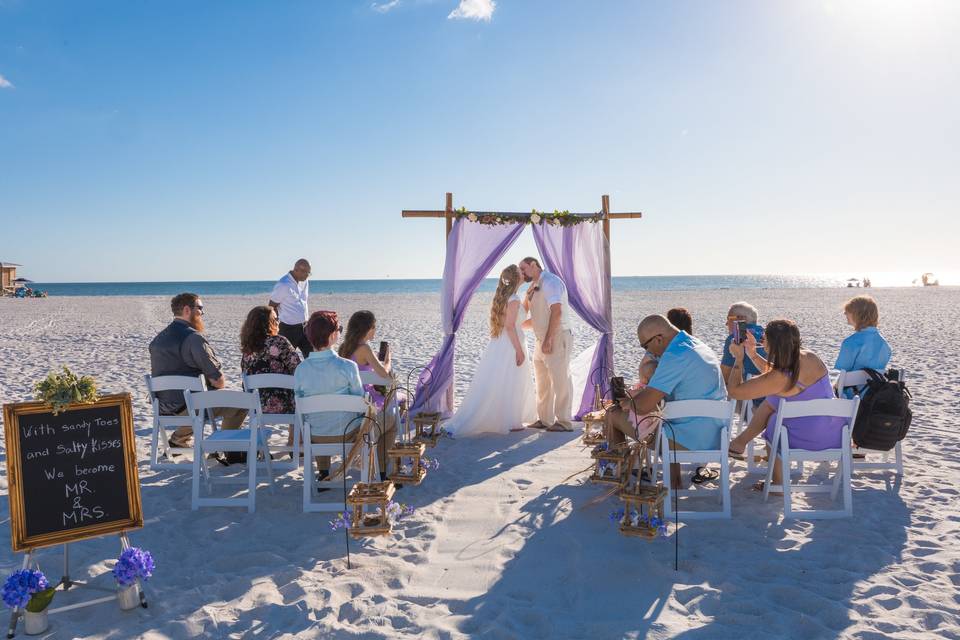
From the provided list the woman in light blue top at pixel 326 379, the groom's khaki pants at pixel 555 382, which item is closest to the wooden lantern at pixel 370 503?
the woman in light blue top at pixel 326 379

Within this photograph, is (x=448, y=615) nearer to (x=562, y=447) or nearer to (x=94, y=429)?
(x=94, y=429)

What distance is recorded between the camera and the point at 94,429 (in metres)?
3.00

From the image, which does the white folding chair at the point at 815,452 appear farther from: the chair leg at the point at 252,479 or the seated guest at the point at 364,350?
the chair leg at the point at 252,479

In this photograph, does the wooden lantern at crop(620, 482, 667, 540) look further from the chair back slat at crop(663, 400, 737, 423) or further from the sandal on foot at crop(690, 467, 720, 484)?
the sandal on foot at crop(690, 467, 720, 484)

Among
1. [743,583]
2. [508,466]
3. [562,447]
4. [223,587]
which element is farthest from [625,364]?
[223,587]

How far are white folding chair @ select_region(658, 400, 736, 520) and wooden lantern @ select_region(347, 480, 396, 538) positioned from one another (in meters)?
1.72

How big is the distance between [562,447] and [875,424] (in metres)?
2.56

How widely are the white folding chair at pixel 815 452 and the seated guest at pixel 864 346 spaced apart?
0.89 meters

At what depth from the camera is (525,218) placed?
6637 millimetres

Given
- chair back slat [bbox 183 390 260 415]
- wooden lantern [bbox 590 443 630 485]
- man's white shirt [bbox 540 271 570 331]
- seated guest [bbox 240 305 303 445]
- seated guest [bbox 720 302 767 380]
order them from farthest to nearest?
man's white shirt [bbox 540 271 570 331] → seated guest [bbox 720 302 767 380] → seated guest [bbox 240 305 303 445] → chair back slat [bbox 183 390 260 415] → wooden lantern [bbox 590 443 630 485]

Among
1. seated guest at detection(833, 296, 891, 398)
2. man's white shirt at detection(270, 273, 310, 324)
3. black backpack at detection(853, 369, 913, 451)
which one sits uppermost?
man's white shirt at detection(270, 273, 310, 324)

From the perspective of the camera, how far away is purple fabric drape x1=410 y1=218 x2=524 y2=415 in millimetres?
6562

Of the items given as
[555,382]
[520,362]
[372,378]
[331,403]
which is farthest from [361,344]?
[555,382]

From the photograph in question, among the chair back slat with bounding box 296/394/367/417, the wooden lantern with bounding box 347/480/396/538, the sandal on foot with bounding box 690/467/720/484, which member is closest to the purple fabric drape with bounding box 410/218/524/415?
the chair back slat with bounding box 296/394/367/417
